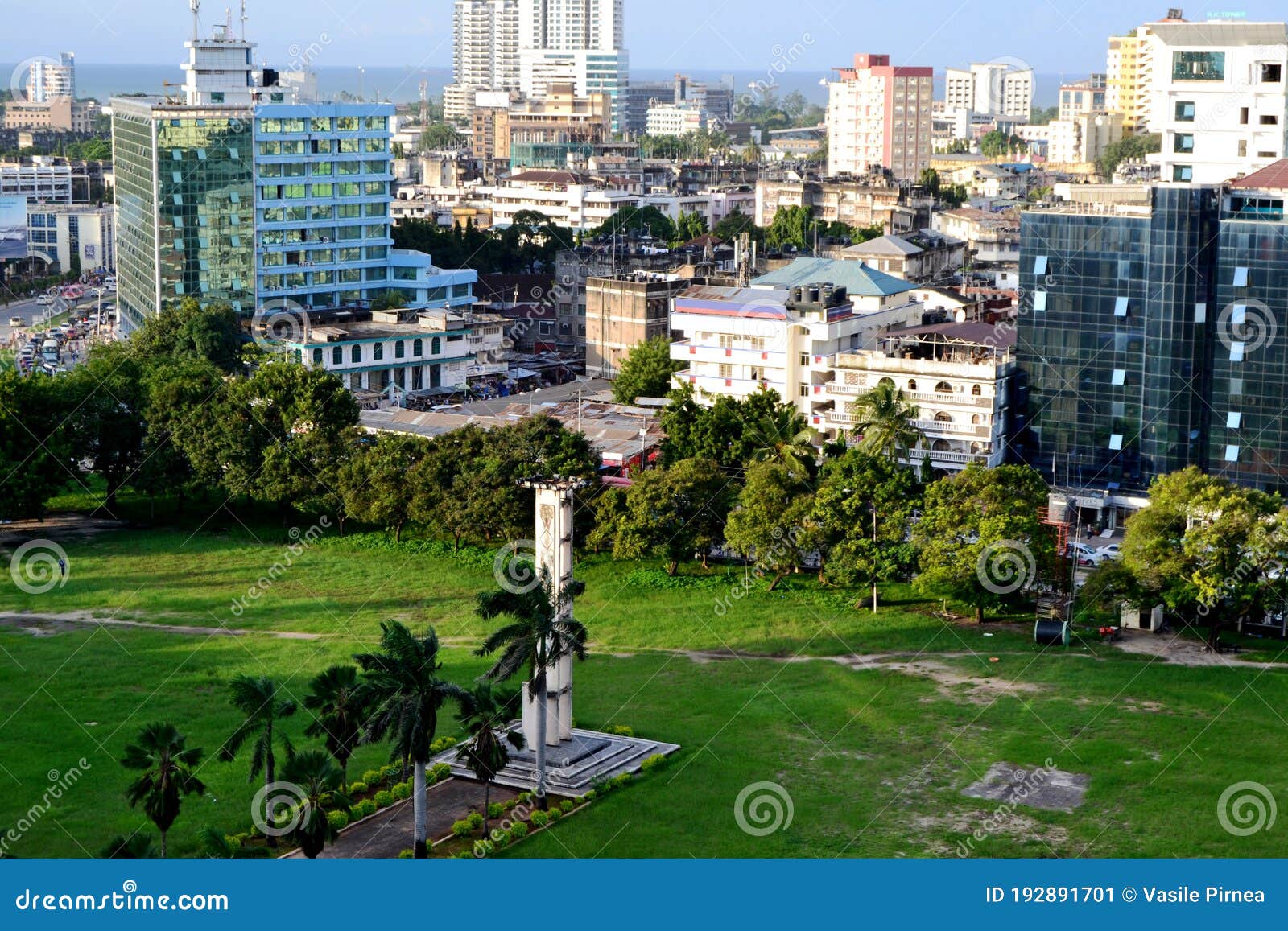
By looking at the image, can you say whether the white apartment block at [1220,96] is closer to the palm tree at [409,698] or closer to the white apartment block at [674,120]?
the palm tree at [409,698]

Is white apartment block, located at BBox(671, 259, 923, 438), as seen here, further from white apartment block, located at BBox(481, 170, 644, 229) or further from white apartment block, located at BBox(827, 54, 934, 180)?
white apartment block, located at BBox(827, 54, 934, 180)

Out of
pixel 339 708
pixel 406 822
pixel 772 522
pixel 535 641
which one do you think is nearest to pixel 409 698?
pixel 339 708

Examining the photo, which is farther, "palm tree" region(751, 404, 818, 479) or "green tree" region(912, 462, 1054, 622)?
"palm tree" region(751, 404, 818, 479)

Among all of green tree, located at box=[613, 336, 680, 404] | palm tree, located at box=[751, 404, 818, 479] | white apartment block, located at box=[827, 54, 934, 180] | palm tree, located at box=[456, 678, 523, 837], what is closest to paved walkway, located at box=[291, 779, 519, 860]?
palm tree, located at box=[456, 678, 523, 837]

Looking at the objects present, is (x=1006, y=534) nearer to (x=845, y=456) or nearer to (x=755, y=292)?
(x=845, y=456)

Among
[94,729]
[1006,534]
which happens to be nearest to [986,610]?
[1006,534]

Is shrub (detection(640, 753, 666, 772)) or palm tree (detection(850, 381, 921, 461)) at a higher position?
palm tree (detection(850, 381, 921, 461))
